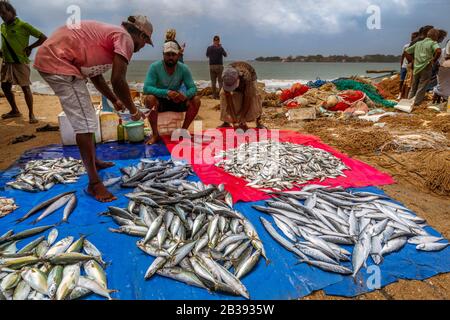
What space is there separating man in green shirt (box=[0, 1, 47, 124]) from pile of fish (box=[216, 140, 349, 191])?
5.35 metres

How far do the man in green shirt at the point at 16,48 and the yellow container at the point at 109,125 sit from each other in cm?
269

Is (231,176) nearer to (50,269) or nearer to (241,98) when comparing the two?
(50,269)

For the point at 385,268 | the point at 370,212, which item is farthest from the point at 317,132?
the point at 385,268

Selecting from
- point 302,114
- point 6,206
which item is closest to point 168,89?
point 6,206

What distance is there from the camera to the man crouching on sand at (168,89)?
5.50m

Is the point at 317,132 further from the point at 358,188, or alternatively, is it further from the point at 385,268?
the point at 385,268

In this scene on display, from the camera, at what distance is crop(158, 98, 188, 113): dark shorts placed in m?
5.91

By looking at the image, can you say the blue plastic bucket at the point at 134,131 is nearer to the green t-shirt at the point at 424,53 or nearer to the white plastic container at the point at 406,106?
the white plastic container at the point at 406,106

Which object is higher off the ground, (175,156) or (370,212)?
(175,156)

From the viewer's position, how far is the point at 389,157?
5074 mm

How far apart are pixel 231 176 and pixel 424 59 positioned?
839 cm

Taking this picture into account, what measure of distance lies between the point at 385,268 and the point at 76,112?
133 inches

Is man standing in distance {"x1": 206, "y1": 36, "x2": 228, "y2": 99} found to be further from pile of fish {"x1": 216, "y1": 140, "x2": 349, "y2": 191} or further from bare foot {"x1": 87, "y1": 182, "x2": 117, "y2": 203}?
bare foot {"x1": 87, "y1": 182, "x2": 117, "y2": 203}
